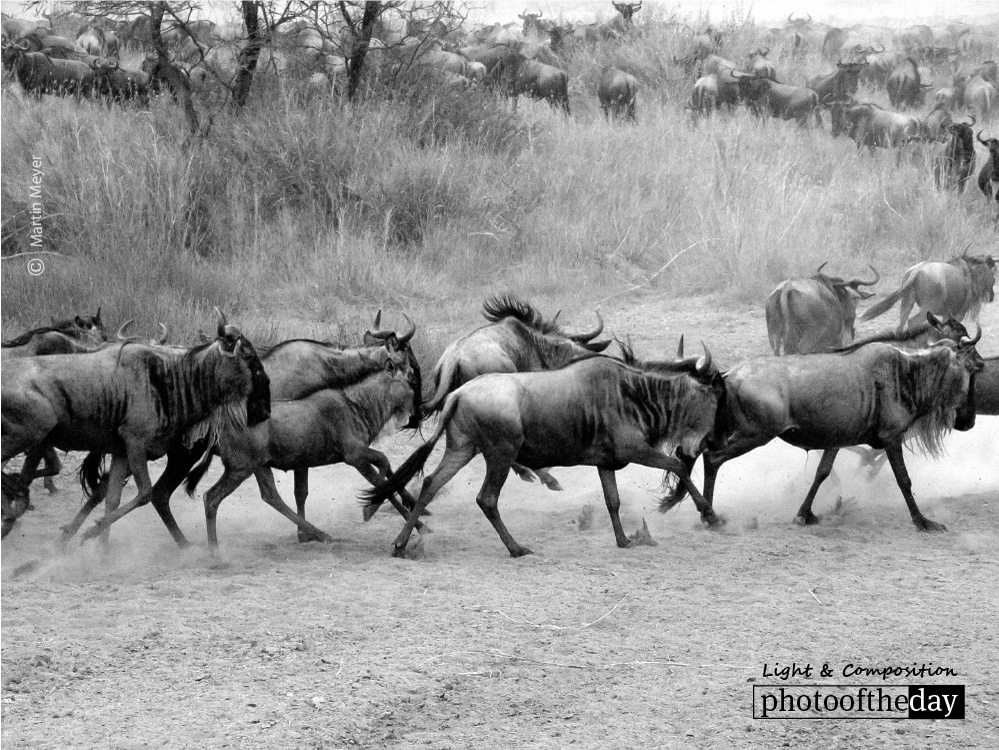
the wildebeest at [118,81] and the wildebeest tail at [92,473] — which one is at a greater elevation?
the wildebeest at [118,81]

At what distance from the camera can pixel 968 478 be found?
657cm

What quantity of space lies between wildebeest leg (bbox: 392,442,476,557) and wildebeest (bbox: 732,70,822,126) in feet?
28.6

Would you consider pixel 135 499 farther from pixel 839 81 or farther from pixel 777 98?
pixel 839 81

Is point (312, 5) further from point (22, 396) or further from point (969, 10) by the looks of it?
point (22, 396)

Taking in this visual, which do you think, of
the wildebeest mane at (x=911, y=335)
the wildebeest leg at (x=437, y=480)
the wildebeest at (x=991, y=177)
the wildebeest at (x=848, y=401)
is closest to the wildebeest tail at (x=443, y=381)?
the wildebeest leg at (x=437, y=480)

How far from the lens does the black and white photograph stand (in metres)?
3.87

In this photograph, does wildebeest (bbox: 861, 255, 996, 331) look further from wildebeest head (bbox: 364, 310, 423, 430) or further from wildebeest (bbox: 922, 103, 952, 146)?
wildebeest (bbox: 922, 103, 952, 146)

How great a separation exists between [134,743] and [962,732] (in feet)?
7.24

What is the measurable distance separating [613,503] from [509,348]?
1.09m

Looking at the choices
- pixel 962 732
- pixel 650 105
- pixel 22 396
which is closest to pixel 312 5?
pixel 650 105

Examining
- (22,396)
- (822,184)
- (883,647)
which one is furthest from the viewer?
(822,184)

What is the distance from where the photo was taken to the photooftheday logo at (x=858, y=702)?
11.8ft

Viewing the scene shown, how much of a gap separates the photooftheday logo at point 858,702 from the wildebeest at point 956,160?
777 centimetres

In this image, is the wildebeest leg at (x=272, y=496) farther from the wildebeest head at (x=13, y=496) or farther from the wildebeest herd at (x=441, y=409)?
the wildebeest head at (x=13, y=496)
